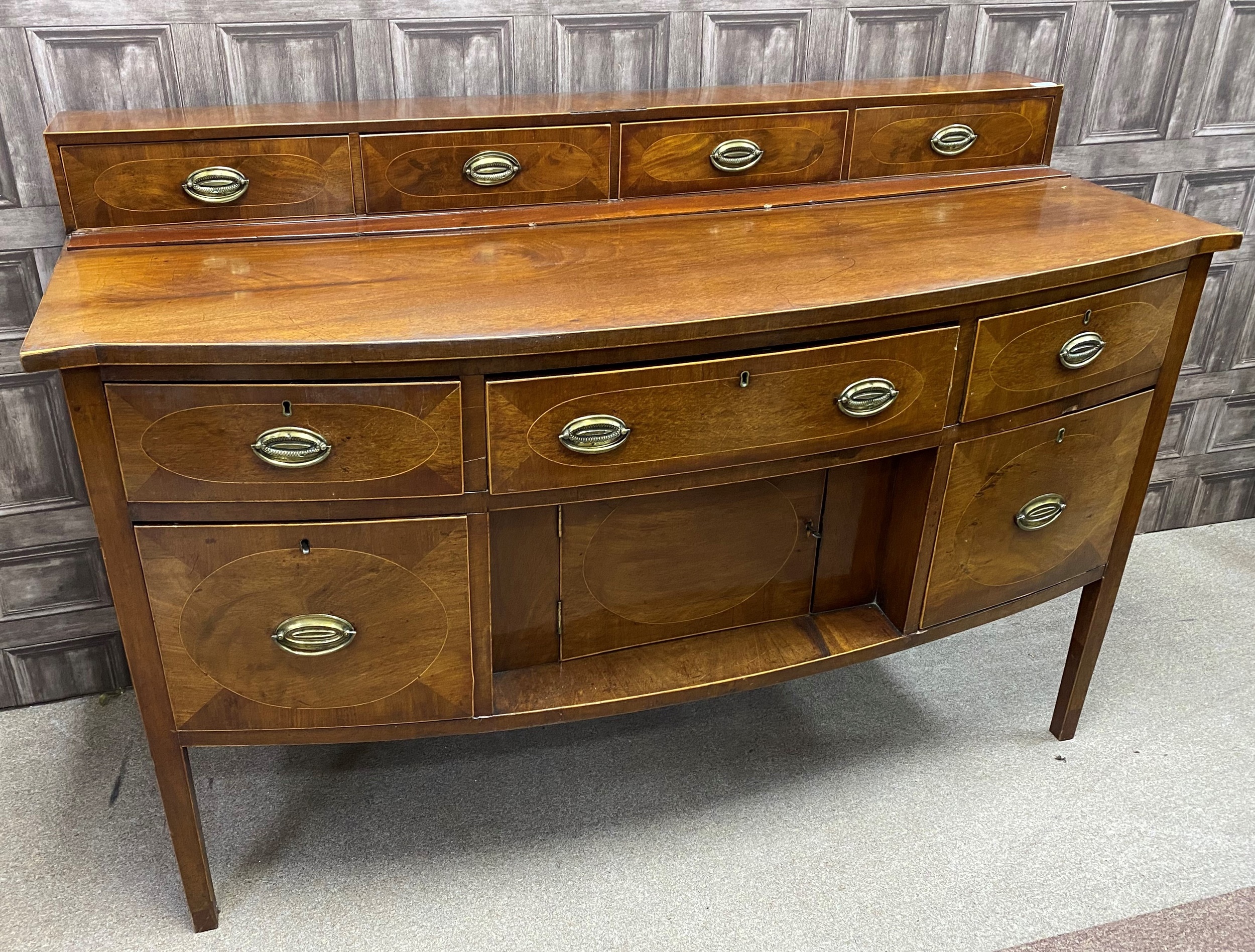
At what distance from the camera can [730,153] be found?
1.84 meters

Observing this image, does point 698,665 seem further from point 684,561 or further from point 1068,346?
point 1068,346

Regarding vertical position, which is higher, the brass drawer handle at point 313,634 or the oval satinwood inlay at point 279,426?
the oval satinwood inlay at point 279,426

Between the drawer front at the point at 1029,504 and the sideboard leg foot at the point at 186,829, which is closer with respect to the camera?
the sideboard leg foot at the point at 186,829

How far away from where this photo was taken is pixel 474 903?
5.74ft

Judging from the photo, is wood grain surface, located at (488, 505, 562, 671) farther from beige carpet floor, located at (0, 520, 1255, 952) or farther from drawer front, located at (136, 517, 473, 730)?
beige carpet floor, located at (0, 520, 1255, 952)

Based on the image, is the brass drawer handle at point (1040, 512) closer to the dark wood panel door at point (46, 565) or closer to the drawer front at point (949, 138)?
the drawer front at point (949, 138)

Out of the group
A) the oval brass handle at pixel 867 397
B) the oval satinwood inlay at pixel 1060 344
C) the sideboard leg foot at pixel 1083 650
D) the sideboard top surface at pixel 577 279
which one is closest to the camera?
the sideboard top surface at pixel 577 279

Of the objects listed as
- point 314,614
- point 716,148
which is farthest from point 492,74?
point 314,614

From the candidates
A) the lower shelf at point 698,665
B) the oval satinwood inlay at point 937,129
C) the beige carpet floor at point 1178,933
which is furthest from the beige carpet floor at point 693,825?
the oval satinwood inlay at point 937,129

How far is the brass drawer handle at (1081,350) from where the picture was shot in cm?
167

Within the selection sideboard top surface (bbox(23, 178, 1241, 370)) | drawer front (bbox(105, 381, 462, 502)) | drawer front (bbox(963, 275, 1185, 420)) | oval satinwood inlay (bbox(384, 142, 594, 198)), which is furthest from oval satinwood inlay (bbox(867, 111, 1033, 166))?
drawer front (bbox(105, 381, 462, 502))

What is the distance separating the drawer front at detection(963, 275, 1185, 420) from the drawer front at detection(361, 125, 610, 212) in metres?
0.67

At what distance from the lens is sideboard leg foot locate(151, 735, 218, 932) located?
156cm

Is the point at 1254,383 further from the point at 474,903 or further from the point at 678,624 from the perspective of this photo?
the point at 474,903
